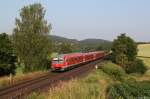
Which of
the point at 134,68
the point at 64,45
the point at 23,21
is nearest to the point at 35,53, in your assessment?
the point at 23,21

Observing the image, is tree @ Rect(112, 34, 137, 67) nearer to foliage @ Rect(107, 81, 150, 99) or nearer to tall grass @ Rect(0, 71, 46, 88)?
tall grass @ Rect(0, 71, 46, 88)

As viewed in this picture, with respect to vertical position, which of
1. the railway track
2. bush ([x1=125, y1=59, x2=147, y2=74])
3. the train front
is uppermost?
the train front

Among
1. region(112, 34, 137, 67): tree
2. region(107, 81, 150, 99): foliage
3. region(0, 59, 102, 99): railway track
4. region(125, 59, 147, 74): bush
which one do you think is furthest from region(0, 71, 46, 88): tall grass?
region(112, 34, 137, 67): tree

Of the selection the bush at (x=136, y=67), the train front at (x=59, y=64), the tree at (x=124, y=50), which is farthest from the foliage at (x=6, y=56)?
the tree at (x=124, y=50)

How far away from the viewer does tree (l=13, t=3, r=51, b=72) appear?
4744 centimetres

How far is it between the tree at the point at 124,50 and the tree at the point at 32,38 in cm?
3021

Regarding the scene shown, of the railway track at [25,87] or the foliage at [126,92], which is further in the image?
the railway track at [25,87]

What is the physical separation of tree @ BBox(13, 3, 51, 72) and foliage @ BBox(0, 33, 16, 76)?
11.5 feet

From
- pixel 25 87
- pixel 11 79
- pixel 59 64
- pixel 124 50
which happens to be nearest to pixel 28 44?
pixel 59 64

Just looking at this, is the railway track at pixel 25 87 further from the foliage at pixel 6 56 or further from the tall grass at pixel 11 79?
the foliage at pixel 6 56

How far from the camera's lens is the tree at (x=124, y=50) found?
76.0 metres

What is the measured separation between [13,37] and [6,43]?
10.4 ft

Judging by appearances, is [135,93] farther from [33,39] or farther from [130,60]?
[130,60]

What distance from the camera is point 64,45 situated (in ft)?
405
